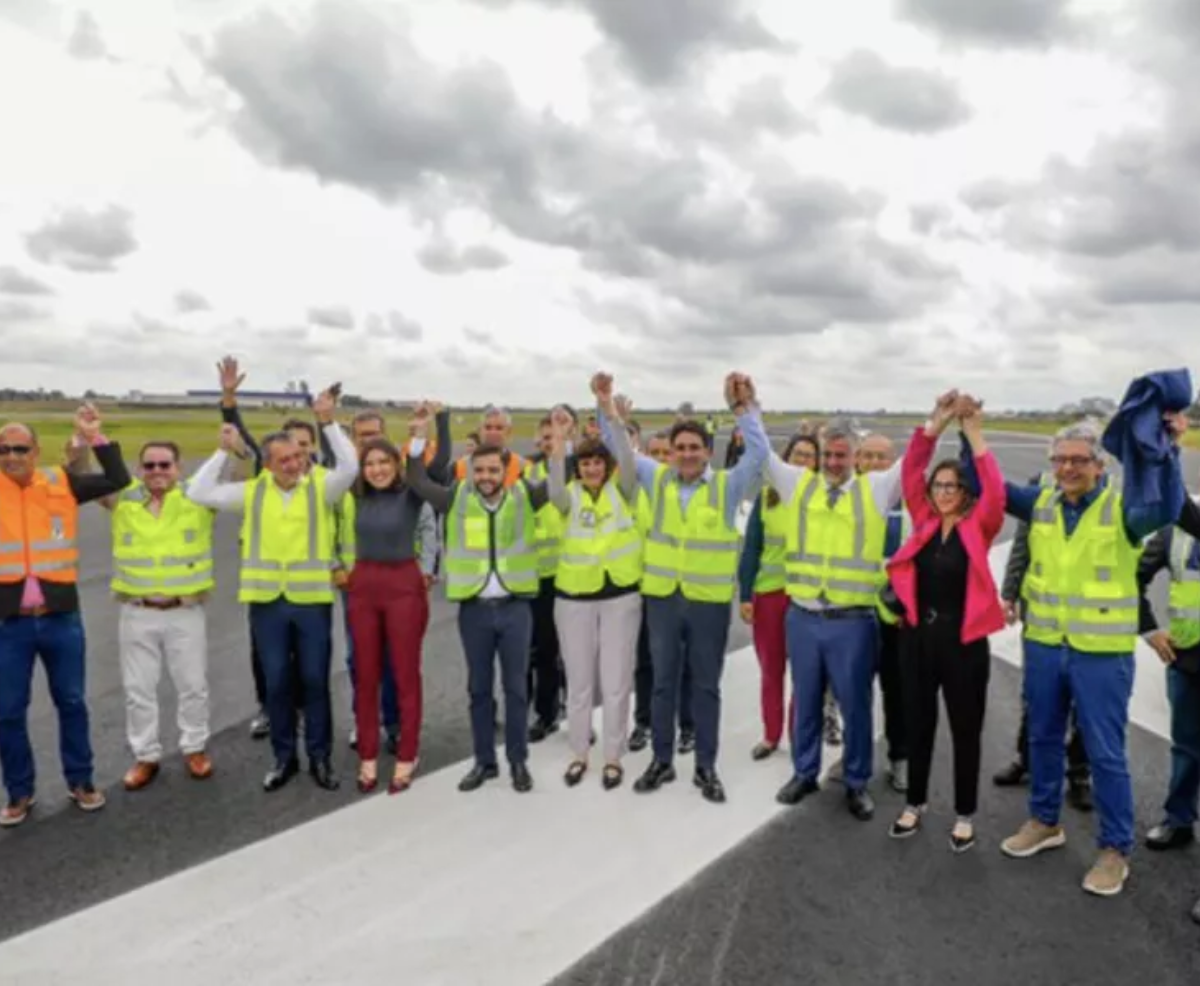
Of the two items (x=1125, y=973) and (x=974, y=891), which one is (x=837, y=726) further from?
(x=1125, y=973)

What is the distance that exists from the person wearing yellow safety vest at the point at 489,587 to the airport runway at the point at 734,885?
364 mm

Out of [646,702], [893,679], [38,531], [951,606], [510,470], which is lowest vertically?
[646,702]

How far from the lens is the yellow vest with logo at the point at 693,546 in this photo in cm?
505

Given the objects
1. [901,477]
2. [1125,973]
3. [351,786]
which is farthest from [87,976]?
[901,477]

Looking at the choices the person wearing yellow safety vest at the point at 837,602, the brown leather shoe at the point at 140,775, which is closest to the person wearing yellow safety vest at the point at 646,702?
the person wearing yellow safety vest at the point at 837,602

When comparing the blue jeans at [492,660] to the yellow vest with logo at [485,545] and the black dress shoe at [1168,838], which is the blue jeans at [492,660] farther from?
the black dress shoe at [1168,838]

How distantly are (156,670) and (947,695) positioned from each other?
15.3 ft

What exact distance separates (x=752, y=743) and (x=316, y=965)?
328 cm

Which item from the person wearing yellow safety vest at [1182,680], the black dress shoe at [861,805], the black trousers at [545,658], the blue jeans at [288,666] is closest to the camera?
the person wearing yellow safety vest at [1182,680]

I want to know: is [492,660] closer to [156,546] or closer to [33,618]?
[156,546]

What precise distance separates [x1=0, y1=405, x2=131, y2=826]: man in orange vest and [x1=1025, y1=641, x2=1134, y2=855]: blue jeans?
511 cm

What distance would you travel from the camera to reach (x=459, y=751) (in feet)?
18.9

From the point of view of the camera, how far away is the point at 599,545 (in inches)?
207

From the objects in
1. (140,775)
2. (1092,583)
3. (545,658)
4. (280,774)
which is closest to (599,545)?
(545,658)
